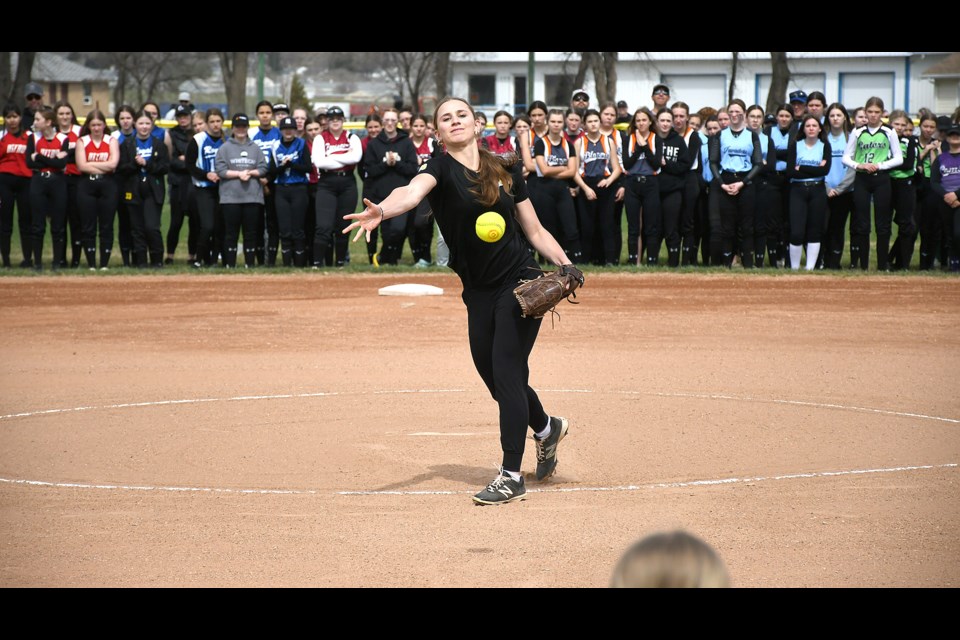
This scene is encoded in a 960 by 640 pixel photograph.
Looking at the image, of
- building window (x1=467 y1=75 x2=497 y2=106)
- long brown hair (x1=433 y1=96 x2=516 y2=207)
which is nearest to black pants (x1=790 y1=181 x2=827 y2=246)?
long brown hair (x1=433 y1=96 x2=516 y2=207)

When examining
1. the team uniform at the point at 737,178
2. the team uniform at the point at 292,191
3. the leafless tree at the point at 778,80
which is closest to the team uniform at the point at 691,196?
the team uniform at the point at 737,178

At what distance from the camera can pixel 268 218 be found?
18078mm

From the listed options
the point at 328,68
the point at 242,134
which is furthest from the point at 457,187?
the point at 328,68

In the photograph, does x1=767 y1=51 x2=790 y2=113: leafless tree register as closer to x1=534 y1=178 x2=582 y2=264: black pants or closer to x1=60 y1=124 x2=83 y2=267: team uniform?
x1=534 y1=178 x2=582 y2=264: black pants

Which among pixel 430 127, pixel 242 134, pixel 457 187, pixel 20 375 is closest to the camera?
pixel 457 187

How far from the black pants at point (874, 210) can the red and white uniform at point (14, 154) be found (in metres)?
11.4

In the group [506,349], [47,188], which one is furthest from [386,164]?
[506,349]

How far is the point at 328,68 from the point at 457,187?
91.5 m

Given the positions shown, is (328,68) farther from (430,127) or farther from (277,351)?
(277,351)

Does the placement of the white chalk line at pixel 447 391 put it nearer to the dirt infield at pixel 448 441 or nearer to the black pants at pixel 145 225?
the dirt infield at pixel 448 441

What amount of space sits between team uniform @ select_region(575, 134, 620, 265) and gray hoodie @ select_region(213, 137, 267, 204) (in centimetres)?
445

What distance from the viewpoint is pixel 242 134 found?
1719cm

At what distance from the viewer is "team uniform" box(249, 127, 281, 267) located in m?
17.6

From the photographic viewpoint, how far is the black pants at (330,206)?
17422mm
